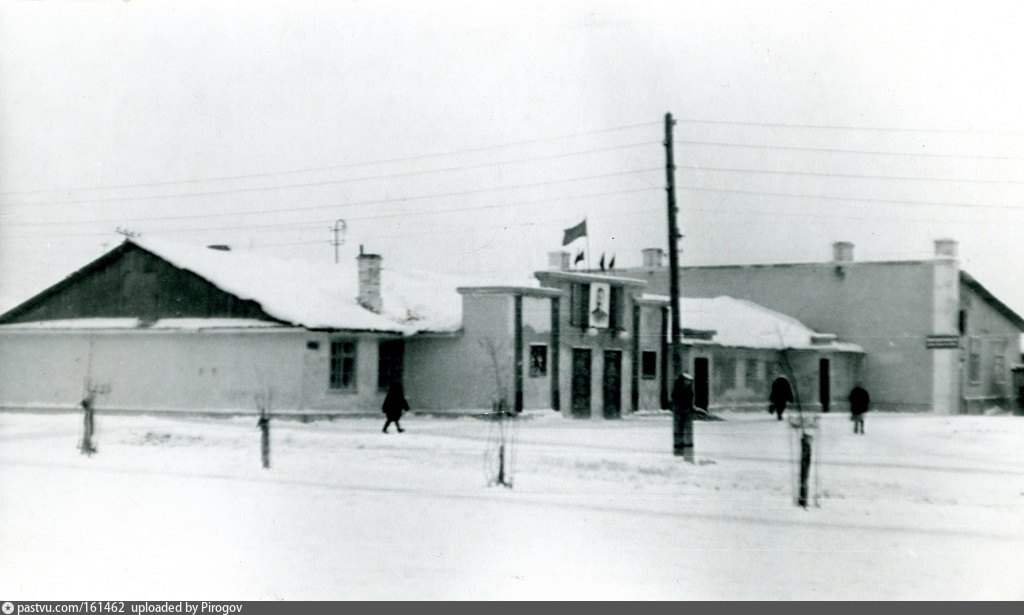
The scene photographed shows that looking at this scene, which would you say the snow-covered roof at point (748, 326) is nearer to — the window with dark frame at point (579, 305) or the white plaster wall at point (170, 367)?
the window with dark frame at point (579, 305)

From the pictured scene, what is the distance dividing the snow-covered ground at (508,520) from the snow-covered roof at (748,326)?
53.2ft

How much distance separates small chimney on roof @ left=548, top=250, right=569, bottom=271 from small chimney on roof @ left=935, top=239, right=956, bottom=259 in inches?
561

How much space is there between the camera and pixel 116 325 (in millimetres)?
26750

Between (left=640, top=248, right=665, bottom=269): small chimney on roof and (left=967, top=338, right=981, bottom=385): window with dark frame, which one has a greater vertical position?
(left=640, top=248, right=665, bottom=269): small chimney on roof

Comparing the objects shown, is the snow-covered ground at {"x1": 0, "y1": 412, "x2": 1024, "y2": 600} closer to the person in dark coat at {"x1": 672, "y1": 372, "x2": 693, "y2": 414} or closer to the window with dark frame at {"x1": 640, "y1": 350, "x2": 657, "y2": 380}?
the person in dark coat at {"x1": 672, "y1": 372, "x2": 693, "y2": 414}

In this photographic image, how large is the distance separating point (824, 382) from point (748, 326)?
375 centimetres

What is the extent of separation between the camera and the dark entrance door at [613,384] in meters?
32.6

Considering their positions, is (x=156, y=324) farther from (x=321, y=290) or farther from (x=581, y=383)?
(x=581, y=383)

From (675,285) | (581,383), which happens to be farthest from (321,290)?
(675,285)

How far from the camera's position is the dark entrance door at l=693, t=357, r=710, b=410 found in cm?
3650

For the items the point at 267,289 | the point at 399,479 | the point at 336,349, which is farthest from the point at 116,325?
the point at 399,479

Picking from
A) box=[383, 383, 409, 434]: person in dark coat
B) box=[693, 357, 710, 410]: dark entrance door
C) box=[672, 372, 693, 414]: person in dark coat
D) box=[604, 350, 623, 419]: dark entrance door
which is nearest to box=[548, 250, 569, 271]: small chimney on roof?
box=[693, 357, 710, 410]: dark entrance door

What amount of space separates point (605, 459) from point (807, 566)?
327 inches

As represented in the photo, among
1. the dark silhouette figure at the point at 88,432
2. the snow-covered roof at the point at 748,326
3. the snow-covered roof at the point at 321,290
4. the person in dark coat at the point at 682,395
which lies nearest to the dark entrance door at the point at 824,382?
the snow-covered roof at the point at 748,326
